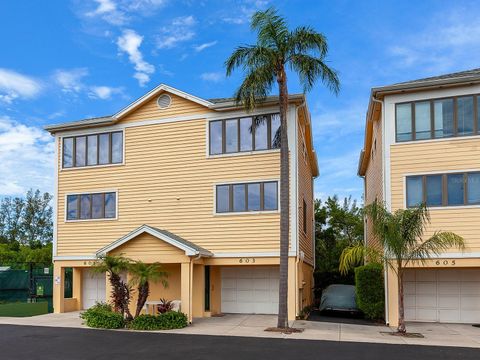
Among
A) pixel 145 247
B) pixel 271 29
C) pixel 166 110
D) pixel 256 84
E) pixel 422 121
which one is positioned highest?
pixel 271 29

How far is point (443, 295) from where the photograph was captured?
1861cm

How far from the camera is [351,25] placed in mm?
16047

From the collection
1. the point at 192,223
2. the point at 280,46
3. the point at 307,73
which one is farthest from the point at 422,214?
the point at 192,223

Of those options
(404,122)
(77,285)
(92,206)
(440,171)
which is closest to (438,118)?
(404,122)

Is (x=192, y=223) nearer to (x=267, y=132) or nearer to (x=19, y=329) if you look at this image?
(x=267, y=132)

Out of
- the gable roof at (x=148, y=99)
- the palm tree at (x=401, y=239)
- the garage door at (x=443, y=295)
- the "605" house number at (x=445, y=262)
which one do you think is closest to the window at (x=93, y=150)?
the gable roof at (x=148, y=99)

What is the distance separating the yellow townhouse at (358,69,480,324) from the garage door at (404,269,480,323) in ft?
0.11

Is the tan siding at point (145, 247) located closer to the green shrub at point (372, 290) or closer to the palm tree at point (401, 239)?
the palm tree at point (401, 239)

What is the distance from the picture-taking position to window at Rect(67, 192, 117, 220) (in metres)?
21.6

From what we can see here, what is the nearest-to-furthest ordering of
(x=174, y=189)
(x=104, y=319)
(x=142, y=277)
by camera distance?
(x=142, y=277)
(x=104, y=319)
(x=174, y=189)

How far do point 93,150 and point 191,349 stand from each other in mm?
12379

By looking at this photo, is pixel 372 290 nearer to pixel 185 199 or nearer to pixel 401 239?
pixel 401 239

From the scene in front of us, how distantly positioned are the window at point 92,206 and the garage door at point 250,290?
5599 millimetres

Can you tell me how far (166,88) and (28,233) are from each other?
43.2 m
